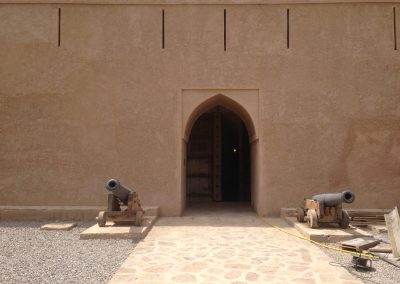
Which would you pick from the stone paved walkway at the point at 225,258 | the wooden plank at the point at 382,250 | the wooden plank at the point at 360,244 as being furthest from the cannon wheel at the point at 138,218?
the wooden plank at the point at 382,250

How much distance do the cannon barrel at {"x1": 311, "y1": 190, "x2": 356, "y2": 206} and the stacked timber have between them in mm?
1373

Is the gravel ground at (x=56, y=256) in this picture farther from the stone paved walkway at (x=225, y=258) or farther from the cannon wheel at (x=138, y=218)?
the cannon wheel at (x=138, y=218)

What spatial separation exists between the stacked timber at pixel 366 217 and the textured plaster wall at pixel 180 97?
41 cm

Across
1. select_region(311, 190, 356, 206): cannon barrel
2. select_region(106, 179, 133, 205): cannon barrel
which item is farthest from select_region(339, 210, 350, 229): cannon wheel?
select_region(106, 179, 133, 205): cannon barrel

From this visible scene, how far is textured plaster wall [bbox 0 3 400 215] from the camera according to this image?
8656 mm

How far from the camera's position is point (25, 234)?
6.83m

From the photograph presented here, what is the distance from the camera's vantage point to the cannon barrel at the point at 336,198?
21.0 feet

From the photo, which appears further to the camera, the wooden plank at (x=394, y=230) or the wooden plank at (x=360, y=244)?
the wooden plank at (x=394, y=230)

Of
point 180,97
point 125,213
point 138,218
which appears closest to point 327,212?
point 138,218

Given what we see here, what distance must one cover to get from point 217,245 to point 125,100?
442 centimetres

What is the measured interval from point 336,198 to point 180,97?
4.14 metres

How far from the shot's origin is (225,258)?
511 centimetres

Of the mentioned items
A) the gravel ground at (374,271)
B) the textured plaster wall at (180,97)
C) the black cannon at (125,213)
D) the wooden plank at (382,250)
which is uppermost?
the textured plaster wall at (180,97)

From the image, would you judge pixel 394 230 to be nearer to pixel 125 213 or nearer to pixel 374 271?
pixel 374 271
